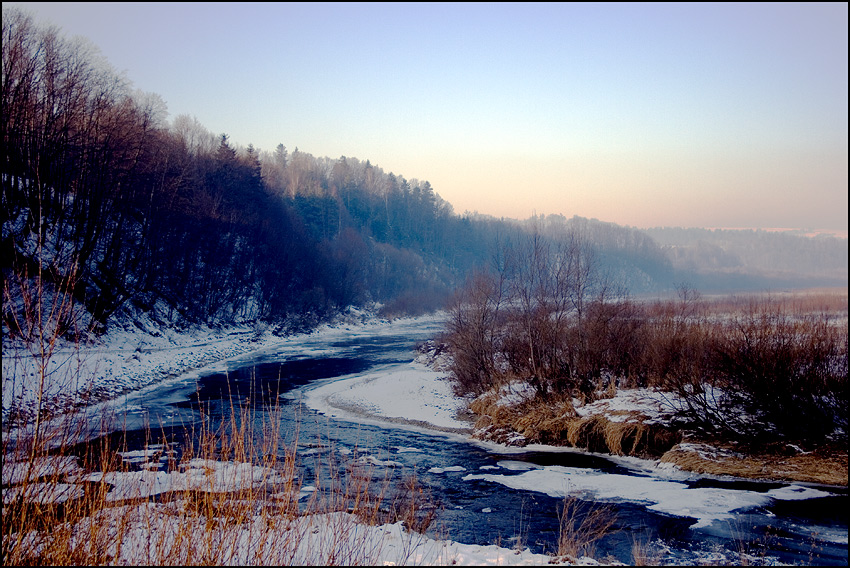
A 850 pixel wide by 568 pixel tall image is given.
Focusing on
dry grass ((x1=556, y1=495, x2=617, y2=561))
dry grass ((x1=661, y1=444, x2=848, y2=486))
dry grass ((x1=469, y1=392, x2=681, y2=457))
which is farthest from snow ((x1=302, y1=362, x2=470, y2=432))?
dry grass ((x1=556, y1=495, x2=617, y2=561))

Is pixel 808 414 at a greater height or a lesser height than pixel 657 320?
lesser

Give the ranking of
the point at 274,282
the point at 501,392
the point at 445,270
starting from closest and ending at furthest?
the point at 501,392
the point at 274,282
the point at 445,270

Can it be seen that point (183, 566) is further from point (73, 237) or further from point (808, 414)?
point (73, 237)

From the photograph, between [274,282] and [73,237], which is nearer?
[73,237]

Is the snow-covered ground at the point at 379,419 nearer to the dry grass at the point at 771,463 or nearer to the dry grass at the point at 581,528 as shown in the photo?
the dry grass at the point at 581,528

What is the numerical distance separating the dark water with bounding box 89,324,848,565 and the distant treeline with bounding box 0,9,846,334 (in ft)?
22.5

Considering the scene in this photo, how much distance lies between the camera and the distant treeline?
2625 cm

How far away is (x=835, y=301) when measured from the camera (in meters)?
29.6

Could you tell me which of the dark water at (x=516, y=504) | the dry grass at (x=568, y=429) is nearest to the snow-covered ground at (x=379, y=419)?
the dark water at (x=516, y=504)

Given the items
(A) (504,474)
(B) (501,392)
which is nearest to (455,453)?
(A) (504,474)

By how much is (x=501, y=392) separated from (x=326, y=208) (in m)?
66.3

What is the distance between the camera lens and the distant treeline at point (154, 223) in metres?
26.2

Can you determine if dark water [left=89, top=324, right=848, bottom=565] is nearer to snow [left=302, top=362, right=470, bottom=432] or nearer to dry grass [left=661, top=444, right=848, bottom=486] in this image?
dry grass [left=661, top=444, right=848, bottom=486]

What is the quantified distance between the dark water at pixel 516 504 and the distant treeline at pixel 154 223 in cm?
685
